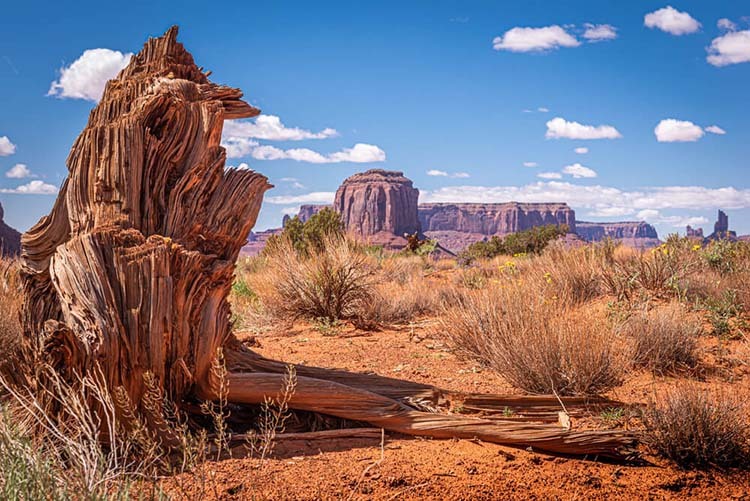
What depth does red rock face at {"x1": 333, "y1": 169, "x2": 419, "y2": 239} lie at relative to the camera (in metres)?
134

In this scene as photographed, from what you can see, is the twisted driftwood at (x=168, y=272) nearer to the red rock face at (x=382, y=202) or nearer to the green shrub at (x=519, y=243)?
the green shrub at (x=519, y=243)

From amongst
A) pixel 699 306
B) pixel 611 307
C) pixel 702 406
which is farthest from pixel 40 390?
pixel 699 306

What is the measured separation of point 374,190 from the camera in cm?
13700

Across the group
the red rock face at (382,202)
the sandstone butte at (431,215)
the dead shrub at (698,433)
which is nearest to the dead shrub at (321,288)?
the dead shrub at (698,433)

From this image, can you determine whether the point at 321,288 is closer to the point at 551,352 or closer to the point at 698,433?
the point at 551,352

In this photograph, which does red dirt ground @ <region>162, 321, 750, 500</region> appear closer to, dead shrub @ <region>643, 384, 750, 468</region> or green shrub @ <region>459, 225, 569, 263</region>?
dead shrub @ <region>643, 384, 750, 468</region>

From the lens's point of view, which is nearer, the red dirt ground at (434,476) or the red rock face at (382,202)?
the red dirt ground at (434,476)

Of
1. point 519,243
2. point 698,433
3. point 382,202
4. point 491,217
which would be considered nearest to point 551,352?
point 698,433

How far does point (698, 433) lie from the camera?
4.32 meters

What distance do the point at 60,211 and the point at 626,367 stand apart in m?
5.31

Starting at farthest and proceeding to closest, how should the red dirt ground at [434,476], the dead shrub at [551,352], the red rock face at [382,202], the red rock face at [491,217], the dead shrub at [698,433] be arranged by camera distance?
the red rock face at [491,217] < the red rock face at [382,202] < the dead shrub at [551,352] < the dead shrub at [698,433] < the red dirt ground at [434,476]

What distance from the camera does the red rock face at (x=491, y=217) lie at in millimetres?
145000

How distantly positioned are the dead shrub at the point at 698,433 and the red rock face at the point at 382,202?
12552cm

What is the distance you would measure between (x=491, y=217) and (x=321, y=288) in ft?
467
